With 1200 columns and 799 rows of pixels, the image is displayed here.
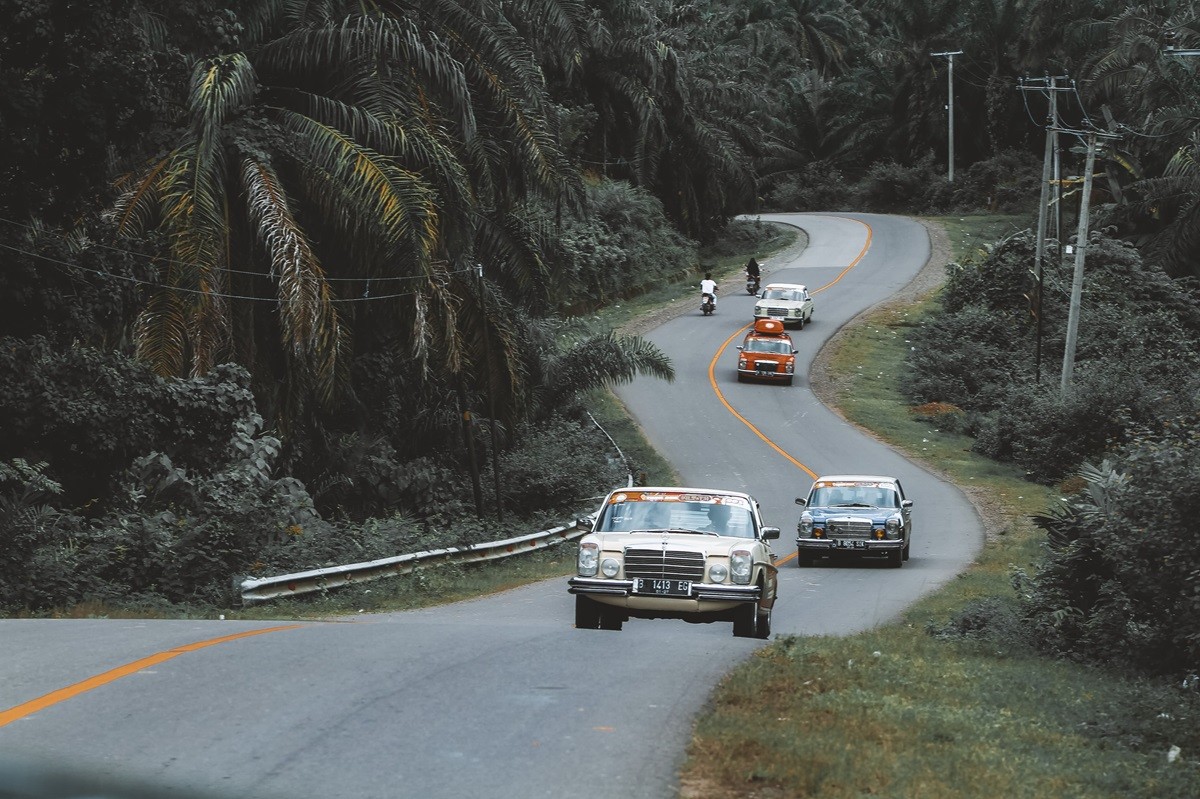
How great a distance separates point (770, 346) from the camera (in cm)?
5362

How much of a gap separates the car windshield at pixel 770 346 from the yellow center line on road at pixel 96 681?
42020mm

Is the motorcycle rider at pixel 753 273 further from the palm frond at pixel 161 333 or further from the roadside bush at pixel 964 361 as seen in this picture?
the palm frond at pixel 161 333

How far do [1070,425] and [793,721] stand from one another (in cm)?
3536

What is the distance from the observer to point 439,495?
104 feet

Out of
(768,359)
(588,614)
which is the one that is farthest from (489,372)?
(768,359)

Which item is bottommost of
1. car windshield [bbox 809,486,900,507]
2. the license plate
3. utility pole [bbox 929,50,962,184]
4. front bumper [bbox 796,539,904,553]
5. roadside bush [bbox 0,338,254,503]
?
front bumper [bbox 796,539,904,553]

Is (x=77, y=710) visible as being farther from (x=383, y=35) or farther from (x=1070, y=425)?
(x=1070, y=425)

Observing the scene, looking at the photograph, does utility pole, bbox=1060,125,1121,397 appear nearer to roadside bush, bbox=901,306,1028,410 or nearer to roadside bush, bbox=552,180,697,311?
roadside bush, bbox=901,306,1028,410

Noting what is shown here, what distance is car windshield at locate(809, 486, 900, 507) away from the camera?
28.4 m

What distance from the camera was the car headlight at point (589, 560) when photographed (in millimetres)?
15188

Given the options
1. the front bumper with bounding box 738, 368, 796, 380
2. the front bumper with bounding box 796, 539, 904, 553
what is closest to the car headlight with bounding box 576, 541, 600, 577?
the front bumper with bounding box 796, 539, 904, 553

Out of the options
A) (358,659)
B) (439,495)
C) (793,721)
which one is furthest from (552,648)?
(439,495)

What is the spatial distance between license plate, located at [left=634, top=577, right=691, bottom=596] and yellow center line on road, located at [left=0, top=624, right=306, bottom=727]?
4.04 meters

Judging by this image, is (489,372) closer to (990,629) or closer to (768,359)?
(990,629)
